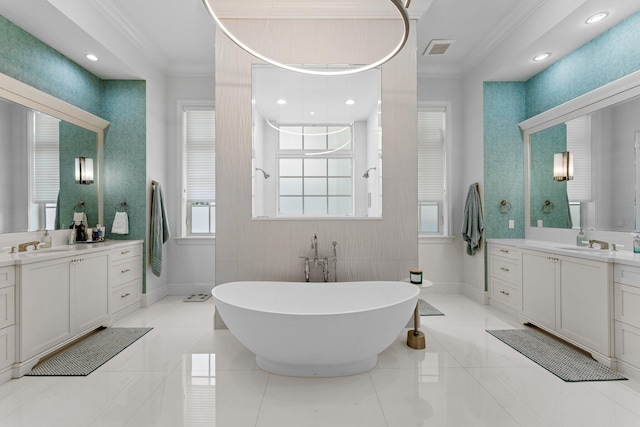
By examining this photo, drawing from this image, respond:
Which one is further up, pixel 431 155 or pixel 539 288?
pixel 431 155

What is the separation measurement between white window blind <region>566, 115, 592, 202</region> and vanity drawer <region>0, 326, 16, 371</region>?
4.88m

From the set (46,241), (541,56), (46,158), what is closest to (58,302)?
(46,241)

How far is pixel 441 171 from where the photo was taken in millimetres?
4594

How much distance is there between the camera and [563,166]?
3.41 meters

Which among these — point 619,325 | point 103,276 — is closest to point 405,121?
point 619,325

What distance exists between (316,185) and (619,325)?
261 centimetres

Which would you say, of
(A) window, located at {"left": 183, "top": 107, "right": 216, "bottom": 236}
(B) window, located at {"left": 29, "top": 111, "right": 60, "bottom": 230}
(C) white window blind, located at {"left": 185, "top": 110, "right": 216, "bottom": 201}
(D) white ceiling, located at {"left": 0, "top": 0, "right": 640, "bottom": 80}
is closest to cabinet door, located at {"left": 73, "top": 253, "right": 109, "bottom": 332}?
(B) window, located at {"left": 29, "top": 111, "right": 60, "bottom": 230}

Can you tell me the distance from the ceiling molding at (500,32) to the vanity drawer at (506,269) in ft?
8.04

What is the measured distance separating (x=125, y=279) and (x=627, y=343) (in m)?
4.51

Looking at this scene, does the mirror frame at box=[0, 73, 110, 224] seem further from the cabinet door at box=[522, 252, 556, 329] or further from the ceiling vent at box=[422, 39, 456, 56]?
the cabinet door at box=[522, 252, 556, 329]

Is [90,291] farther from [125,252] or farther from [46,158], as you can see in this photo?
[46,158]

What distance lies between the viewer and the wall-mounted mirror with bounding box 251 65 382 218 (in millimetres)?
3215

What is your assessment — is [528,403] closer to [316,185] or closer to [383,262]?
[383,262]

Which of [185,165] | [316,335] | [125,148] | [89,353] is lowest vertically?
[89,353]
